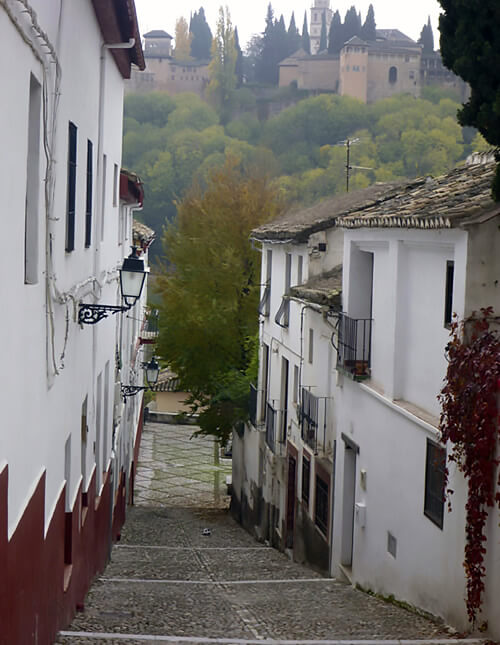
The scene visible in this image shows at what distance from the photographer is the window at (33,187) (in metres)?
6.53

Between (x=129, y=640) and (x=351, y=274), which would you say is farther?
(x=351, y=274)

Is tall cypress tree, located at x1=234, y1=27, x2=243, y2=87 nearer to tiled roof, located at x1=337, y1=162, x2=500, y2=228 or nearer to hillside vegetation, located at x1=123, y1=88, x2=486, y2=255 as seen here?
hillside vegetation, located at x1=123, y1=88, x2=486, y2=255

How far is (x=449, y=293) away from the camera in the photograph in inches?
389

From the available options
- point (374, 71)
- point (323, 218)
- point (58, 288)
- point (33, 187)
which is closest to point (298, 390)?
point (323, 218)

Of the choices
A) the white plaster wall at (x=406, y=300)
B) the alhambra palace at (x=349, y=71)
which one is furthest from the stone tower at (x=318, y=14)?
the white plaster wall at (x=406, y=300)

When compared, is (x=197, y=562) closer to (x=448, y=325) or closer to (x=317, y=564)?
(x=317, y=564)

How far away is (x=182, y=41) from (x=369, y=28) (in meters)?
37.7

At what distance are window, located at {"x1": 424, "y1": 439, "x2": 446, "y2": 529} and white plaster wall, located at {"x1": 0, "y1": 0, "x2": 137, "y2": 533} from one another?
371 cm

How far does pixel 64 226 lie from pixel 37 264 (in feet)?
5.90

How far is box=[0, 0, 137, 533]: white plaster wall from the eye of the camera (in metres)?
5.50

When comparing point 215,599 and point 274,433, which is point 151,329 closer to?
point 274,433

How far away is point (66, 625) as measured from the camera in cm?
855

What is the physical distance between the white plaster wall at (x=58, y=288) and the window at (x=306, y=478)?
5.14 m

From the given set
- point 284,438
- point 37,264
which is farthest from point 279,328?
point 37,264
